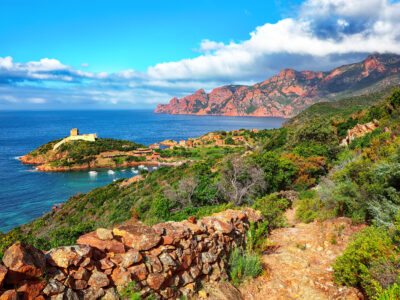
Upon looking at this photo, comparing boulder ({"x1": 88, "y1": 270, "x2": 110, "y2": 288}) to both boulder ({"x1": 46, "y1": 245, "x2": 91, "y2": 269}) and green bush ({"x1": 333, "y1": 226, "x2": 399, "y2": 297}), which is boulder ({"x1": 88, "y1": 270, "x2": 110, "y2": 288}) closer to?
boulder ({"x1": 46, "y1": 245, "x2": 91, "y2": 269})

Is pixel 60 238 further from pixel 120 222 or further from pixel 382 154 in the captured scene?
pixel 382 154

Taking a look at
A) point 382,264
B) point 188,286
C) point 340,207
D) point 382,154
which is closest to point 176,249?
point 188,286

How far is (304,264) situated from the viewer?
6.23m

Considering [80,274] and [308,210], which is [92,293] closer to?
[80,274]

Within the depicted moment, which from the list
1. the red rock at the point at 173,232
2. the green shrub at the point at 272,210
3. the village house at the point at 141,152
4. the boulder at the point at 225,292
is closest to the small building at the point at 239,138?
the village house at the point at 141,152

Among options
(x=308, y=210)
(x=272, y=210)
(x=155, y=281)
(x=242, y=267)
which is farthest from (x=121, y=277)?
(x=308, y=210)

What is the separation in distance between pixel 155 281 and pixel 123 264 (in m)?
0.66

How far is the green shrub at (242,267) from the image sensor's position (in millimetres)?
5469

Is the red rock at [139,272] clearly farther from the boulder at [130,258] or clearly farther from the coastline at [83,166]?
the coastline at [83,166]

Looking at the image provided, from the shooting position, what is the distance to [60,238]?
40.3 ft

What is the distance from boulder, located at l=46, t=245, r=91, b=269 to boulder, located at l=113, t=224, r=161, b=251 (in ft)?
2.59

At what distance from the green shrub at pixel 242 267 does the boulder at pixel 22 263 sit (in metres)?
4.07

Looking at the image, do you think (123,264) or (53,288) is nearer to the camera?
(53,288)

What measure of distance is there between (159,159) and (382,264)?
6664 centimetres
